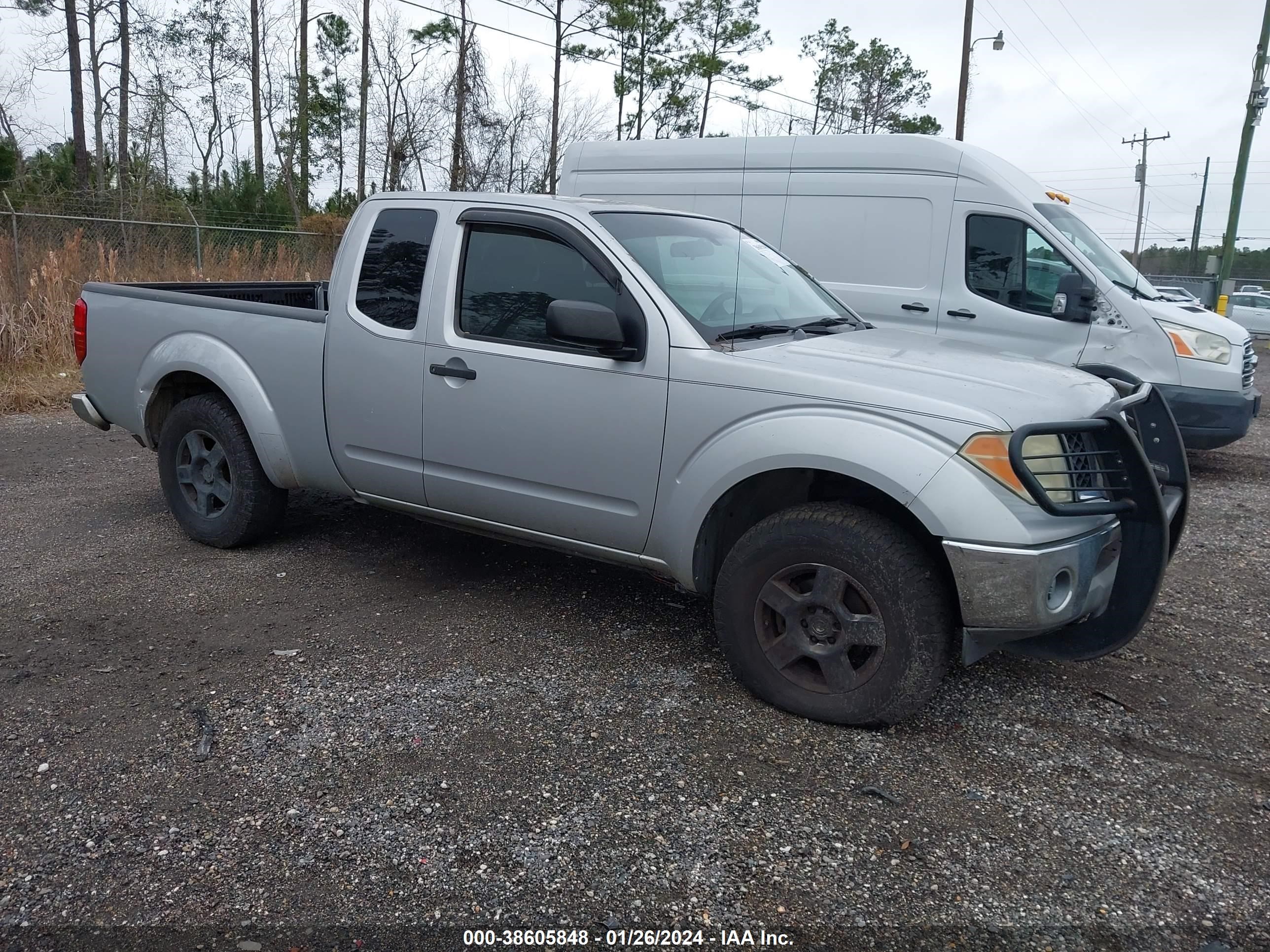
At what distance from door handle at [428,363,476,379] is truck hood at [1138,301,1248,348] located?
17.5 feet

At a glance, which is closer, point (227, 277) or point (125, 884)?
point (125, 884)

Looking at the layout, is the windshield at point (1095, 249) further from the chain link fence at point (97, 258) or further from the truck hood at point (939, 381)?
the chain link fence at point (97, 258)

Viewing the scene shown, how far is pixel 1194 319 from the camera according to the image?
7.61 metres

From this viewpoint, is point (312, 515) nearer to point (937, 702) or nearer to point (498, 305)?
point (498, 305)

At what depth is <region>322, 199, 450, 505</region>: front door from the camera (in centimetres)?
457

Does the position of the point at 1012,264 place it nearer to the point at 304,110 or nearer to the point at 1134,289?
the point at 1134,289

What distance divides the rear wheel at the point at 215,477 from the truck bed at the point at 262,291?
893 millimetres

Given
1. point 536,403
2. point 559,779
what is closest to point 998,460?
point 559,779

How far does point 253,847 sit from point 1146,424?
3454mm

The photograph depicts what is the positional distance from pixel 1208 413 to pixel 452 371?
593 centimetres

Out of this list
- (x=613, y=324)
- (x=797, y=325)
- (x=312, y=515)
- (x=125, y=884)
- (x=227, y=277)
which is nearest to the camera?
(x=125, y=884)

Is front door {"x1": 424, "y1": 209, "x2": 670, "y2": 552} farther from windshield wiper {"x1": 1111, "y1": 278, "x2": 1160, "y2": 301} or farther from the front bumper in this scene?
windshield wiper {"x1": 1111, "y1": 278, "x2": 1160, "y2": 301}

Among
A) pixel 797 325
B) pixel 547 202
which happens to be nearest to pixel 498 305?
pixel 547 202

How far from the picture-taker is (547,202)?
173 inches
